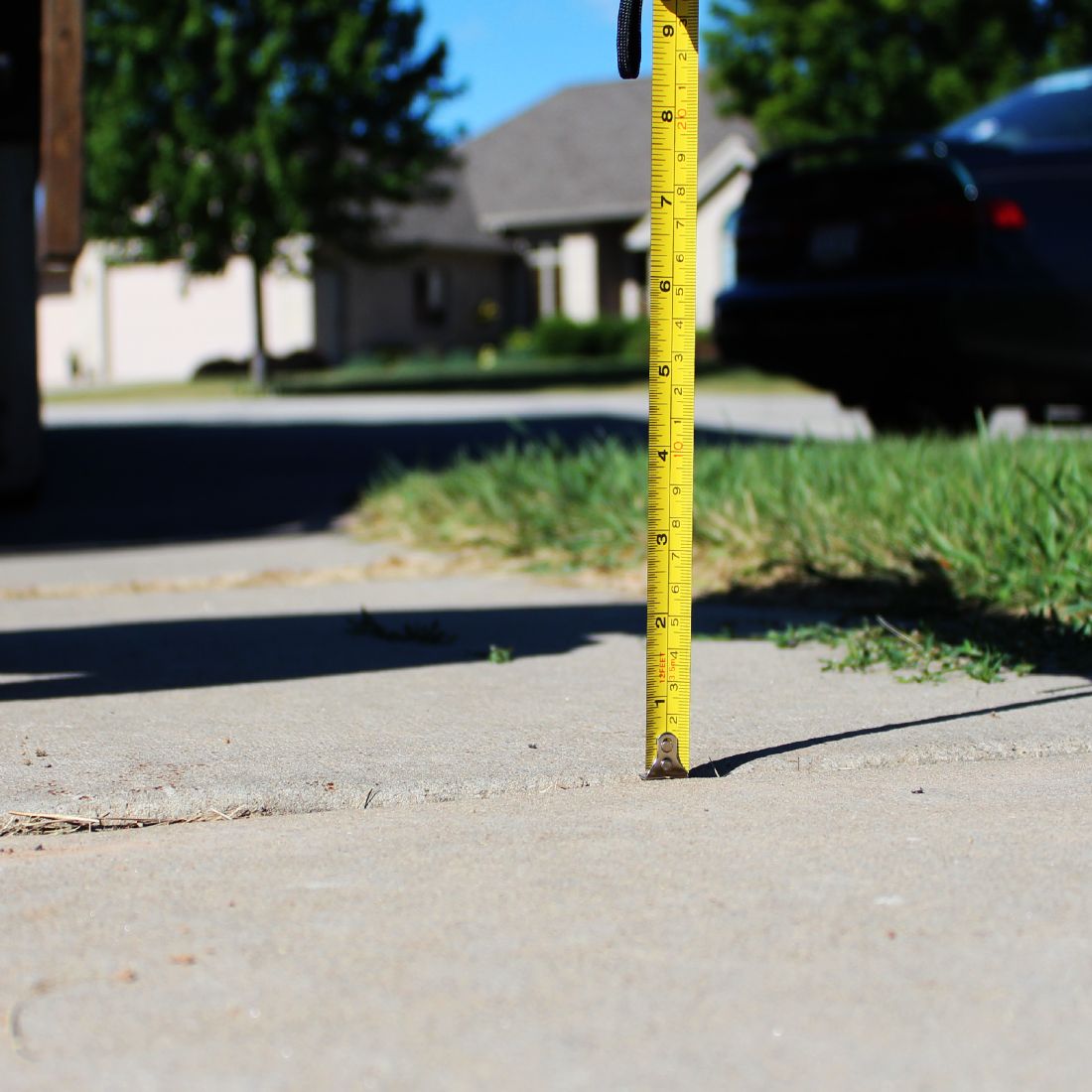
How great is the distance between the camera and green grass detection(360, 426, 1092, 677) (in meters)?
5.39

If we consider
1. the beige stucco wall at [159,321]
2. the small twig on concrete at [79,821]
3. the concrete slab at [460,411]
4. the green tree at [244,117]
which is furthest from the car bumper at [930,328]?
the beige stucco wall at [159,321]

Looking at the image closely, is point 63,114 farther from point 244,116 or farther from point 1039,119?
point 244,116

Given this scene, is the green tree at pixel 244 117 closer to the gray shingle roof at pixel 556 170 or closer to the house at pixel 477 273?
the house at pixel 477 273

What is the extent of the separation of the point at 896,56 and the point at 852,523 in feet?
81.8

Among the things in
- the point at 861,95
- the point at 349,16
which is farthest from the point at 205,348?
the point at 861,95

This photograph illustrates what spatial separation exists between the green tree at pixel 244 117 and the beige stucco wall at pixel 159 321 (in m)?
6.44

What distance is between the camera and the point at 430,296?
129ft

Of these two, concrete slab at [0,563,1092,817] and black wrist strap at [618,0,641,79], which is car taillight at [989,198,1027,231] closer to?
concrete slab at [0,563,1092,817]

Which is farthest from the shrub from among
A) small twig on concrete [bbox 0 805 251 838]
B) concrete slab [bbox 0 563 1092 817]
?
small twig on concrete [bbox 0 805 251 838]

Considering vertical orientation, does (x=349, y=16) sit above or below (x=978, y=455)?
above

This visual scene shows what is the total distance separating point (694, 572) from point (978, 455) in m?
1.24

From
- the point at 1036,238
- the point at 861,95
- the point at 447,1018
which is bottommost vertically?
the point at 447,1018

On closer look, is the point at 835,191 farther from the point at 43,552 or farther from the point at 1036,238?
the point at 43,552

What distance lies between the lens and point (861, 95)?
29641 millimetres
